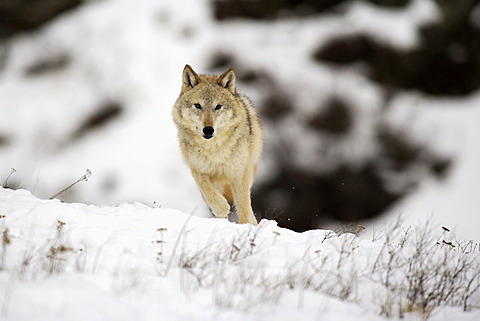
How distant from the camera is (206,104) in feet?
22.3

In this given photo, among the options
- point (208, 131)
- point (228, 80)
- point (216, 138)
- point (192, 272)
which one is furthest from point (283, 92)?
point (192, 272)

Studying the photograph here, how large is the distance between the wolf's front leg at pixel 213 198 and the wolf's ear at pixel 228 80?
1.29 m

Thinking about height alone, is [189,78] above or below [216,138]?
above

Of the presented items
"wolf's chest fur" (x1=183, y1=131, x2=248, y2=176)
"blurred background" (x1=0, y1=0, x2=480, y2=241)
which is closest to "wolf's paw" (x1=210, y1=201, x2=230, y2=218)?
"wolf's chest fur" (x1=183, y1=131, x2=248, y2=176)

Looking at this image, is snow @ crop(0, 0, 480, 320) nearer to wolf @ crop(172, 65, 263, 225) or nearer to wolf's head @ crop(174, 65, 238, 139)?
wolf @ crop(172, 65, 263, 225)

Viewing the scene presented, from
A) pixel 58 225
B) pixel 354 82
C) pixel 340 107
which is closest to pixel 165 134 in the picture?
pixel 340 107

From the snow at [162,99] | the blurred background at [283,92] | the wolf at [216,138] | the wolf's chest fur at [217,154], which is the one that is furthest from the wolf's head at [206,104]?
the blurred background at [283,92]

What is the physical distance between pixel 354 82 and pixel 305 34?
3.41 meters

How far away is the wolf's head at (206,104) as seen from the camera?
6.64 meters

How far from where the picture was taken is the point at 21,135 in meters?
21.3

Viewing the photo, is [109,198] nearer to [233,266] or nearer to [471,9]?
[233,266]

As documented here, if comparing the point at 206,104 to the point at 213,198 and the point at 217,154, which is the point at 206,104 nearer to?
the point at 217,154

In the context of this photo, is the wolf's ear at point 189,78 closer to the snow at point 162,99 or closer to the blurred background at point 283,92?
the snow at point 162,99

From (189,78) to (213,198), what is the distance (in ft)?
5.64
